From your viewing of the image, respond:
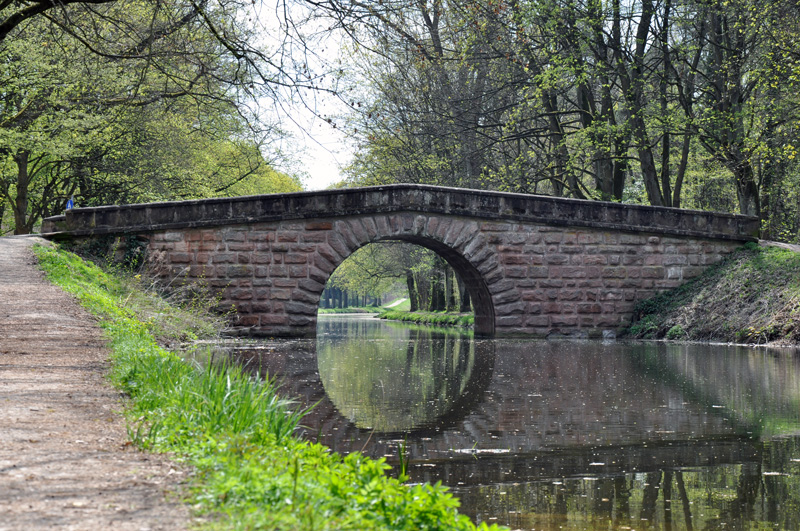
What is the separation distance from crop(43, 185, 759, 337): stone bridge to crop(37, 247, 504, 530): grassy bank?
1010 cm

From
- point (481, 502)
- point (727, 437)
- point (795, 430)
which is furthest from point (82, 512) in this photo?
point (795, 430)

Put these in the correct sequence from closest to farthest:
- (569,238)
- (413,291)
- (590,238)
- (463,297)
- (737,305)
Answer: (737,305) → (569,238) → (590,238) → (463,297) → (413,291)

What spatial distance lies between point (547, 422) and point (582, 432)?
0.43m

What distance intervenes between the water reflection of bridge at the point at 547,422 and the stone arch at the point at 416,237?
560 centimetres

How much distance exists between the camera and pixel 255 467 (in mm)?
2967

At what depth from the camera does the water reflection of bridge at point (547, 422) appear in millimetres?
4867

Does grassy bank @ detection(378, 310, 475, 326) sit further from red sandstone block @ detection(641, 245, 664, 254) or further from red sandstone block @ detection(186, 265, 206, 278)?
red sandstone block @ detection(186, 265, 206, 278)

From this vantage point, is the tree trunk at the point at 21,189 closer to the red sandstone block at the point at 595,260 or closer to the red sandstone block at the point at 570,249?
the red sandstone block at the point at 570,249

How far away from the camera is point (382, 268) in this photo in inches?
1586

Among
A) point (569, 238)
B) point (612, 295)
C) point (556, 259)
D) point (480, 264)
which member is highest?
point (569, 238)

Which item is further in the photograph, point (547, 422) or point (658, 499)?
point (547, 422)

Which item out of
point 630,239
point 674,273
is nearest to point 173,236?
point 630,239

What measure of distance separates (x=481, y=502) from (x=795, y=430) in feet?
9.54

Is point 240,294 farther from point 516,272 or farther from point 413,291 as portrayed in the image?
point 413,291
